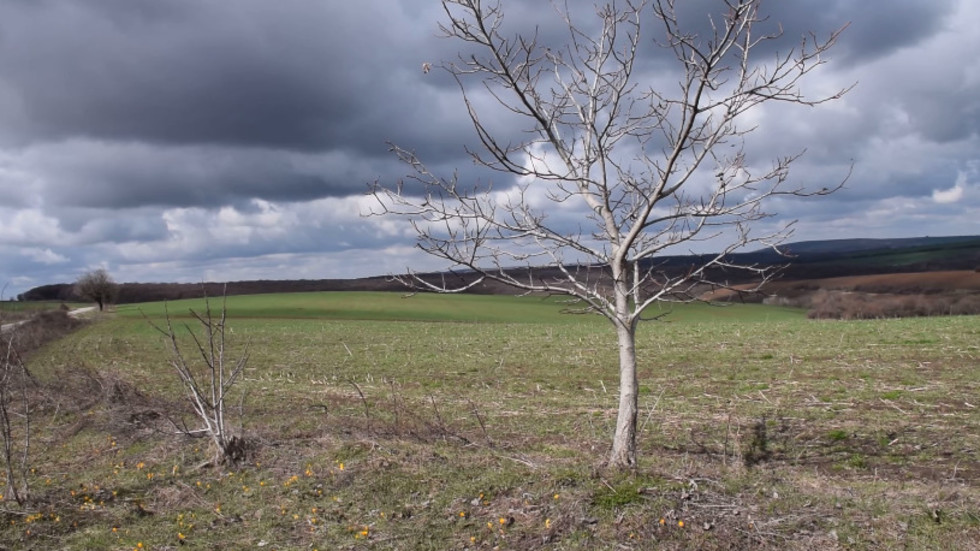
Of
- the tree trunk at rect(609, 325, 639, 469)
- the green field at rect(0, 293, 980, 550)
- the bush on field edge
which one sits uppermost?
the tree trunk at rect(609, 325, 639, 469)

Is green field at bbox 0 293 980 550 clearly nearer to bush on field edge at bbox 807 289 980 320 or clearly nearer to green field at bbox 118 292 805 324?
bush on field edge at bbox 807 289 980 320

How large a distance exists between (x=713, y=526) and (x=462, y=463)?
3.05 meters

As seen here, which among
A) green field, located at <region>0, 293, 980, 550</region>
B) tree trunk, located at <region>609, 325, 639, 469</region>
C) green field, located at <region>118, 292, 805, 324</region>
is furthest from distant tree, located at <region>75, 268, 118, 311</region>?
tree trunk, located at <region>609, 325, 639, 469</region>

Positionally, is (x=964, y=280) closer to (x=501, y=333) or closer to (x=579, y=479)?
(x=501, y=333)

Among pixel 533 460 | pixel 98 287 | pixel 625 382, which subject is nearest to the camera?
pixel 625 382

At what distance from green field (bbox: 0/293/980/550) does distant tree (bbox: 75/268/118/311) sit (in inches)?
2471

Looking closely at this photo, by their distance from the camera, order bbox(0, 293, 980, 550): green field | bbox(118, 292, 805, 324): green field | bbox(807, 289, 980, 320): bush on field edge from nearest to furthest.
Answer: bbox(0, 293, 980, 550): green field < bbox(807, 289, 980, 320): bush on field edge < bbox(118, 292, 805, 324): green field

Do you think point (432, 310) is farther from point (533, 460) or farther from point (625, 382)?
point (625, 382)

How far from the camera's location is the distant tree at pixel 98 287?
73.8 m

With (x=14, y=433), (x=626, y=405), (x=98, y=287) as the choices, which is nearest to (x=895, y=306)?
(x=626, y=405)

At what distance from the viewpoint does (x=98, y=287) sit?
7388cm

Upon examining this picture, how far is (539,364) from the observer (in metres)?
20.3

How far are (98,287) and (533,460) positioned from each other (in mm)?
78035

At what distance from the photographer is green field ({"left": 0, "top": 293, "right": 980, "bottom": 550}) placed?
19.8 ft
